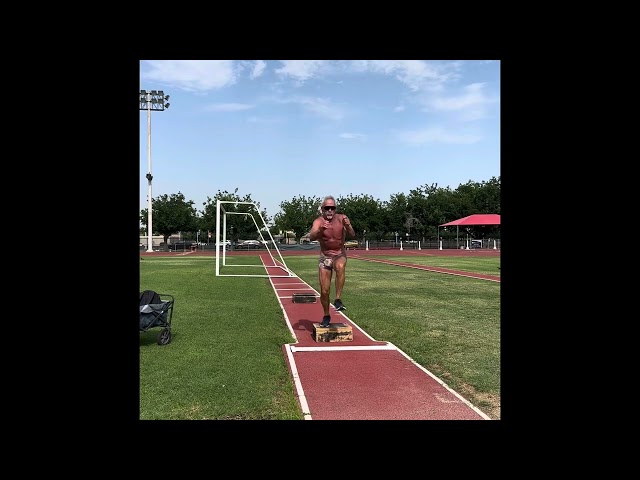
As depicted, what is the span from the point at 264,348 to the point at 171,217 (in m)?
55.2

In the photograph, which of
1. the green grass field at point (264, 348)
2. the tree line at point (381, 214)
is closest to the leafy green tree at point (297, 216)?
the tree line at point (381, 214)

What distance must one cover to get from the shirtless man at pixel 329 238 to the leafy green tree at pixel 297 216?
54197mm

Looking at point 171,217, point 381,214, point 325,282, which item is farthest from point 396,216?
point 325,282

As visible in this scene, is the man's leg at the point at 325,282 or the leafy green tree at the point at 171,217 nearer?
the man's leg at the point at 325,282

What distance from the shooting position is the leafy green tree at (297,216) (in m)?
63.0

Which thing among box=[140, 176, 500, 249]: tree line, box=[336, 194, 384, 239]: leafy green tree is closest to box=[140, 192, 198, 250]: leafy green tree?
box=[140, 176, 500, 249]: tree line

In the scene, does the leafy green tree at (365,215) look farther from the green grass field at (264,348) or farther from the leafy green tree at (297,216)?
the green grass field at (264,348)

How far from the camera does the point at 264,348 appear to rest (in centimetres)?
586

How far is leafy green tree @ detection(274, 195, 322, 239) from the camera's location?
2481 inches

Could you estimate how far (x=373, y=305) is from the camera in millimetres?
9711
